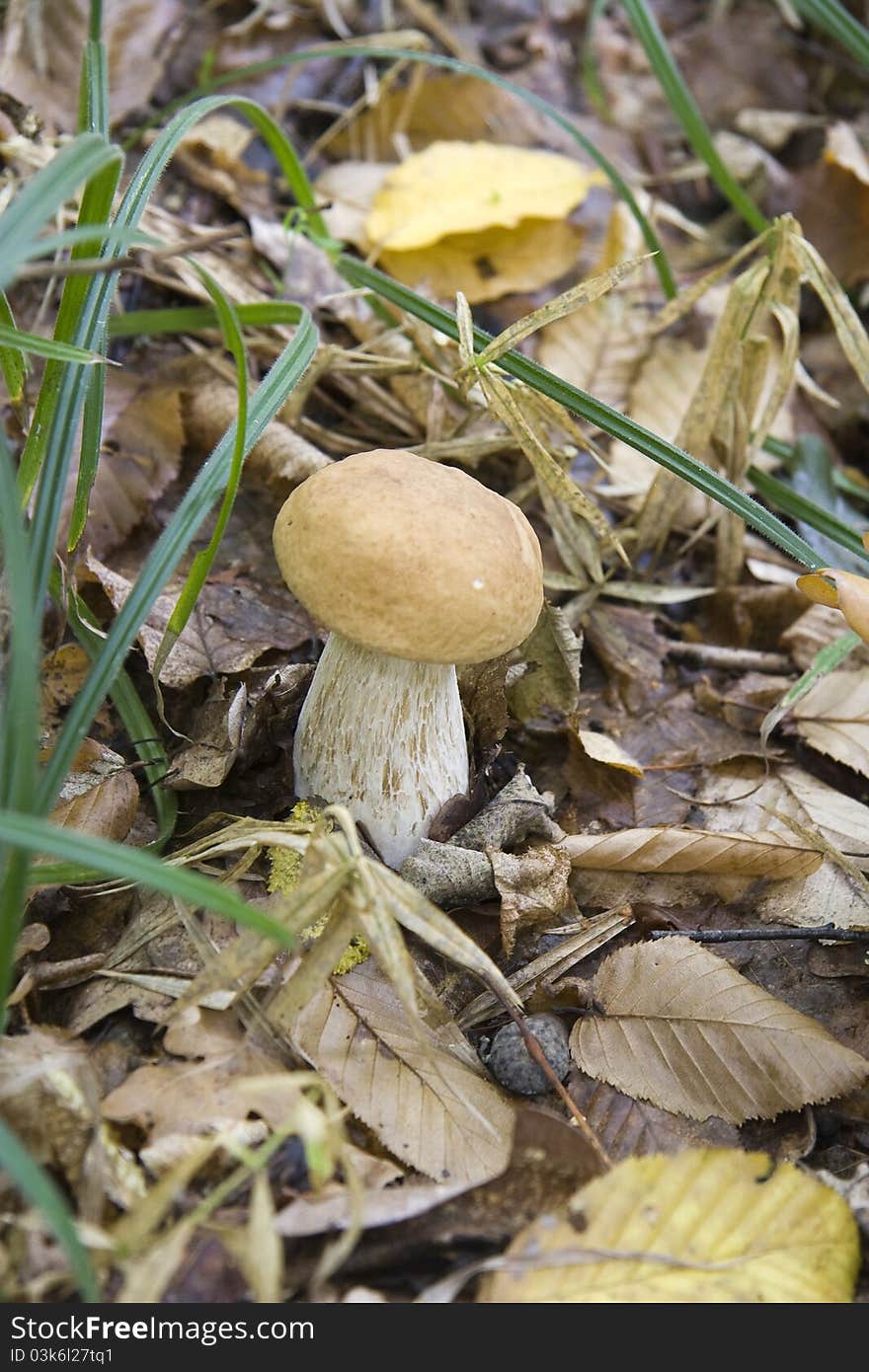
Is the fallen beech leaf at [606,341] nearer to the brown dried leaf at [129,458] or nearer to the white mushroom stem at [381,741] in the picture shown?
the brown dried leaf at [129,458]

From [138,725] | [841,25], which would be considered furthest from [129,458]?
[841,25]

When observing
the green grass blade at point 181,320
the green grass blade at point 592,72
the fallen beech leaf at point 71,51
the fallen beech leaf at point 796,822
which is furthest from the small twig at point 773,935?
the green grass blade at point 592,72

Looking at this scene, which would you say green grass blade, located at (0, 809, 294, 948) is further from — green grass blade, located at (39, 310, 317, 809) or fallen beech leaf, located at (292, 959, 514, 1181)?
fallen beech leaf, located at (292, 959, 514, 1181)

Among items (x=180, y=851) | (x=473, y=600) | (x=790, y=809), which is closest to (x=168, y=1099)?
(x=180, y=851)

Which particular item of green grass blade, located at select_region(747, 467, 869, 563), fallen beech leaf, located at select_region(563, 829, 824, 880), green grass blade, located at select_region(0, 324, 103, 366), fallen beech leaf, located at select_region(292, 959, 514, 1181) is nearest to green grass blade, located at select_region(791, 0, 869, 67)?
green grass blade, located at select_region(747, 467, 869, 563)

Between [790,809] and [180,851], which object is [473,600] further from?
[790,809]

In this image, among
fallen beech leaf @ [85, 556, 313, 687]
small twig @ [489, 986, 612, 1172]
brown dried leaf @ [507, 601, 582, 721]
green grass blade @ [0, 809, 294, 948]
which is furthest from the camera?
brown dried leaf @ [507, 601, 582, 721]

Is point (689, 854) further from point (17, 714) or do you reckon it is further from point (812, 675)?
point (17, 714)
